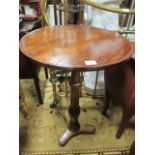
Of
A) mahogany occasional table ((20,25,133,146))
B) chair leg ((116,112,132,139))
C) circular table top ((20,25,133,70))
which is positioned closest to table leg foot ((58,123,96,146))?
mahogany occasional table ((20,25,133,146))

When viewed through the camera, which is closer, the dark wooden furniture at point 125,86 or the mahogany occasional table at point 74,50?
the mahogany occasional table at point 74,50

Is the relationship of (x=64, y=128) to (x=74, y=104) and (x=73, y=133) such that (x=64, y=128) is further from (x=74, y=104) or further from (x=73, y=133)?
(x=74, y=104)

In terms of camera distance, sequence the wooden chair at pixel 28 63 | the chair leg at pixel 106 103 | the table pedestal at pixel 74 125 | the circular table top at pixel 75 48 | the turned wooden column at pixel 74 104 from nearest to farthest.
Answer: the circular table top at pixel 75 48, the turned wooden column at pixel 74 104, the table pedestal at pixel 74 125, the wooden chair at pixel 28 63, the chair leg at pixel 106 103

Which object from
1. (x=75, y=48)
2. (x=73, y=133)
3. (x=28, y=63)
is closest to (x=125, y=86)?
(x=75, y=48)

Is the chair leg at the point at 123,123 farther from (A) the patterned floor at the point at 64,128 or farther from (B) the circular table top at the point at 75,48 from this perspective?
(B) the circular table top at the point at 75,48

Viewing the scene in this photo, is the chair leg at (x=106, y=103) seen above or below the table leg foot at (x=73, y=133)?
above

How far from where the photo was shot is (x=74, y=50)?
1.24m

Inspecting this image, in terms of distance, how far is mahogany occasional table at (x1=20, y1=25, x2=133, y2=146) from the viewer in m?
1.10

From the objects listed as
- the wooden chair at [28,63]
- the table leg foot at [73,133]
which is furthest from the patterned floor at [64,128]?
the wooden chair at [28,63]

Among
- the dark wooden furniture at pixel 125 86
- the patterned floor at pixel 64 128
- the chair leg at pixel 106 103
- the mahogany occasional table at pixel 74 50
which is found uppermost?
the mahogany occasional table at pixel 74 50

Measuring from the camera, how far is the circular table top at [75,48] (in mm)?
1103
